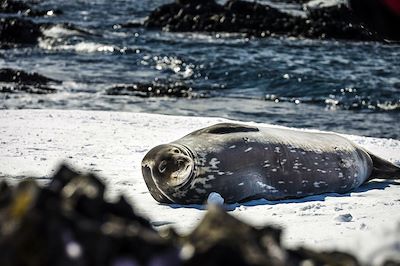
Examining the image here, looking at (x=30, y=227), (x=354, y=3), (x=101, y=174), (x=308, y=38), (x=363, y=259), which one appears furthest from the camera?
(x=308, y=38)

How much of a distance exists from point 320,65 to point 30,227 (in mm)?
14604

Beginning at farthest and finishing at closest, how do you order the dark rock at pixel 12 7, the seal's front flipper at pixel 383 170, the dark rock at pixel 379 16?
1. the dark rock at pixel 12 7
2. the seal's front flipper at pixel 383 170
3. the dark rock at pixel 379 16

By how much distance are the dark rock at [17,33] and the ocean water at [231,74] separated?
0.40 metres

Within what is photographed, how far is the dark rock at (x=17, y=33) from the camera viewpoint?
19.6m

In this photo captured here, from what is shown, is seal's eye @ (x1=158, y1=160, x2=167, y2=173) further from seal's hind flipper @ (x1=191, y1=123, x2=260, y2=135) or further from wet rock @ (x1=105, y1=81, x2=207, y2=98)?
wet rock @ (x1=105, y1=81, x2=207, y2=98)

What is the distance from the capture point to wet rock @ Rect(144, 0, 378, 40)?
20992 millimetres

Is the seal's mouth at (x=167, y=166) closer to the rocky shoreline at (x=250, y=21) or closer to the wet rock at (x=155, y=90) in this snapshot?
the wet rock at (x=155, y=90)

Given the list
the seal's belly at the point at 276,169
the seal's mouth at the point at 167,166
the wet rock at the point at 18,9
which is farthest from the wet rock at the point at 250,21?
the seal's mouth at the point at 167,166

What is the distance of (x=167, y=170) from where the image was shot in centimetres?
483

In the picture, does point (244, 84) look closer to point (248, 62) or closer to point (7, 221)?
point (248, 62)

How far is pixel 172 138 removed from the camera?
703 cm

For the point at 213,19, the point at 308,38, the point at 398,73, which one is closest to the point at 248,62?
the point at 398,73

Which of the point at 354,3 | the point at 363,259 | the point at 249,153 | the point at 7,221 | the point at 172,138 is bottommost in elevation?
the point at 172,138

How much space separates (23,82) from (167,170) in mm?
8446
